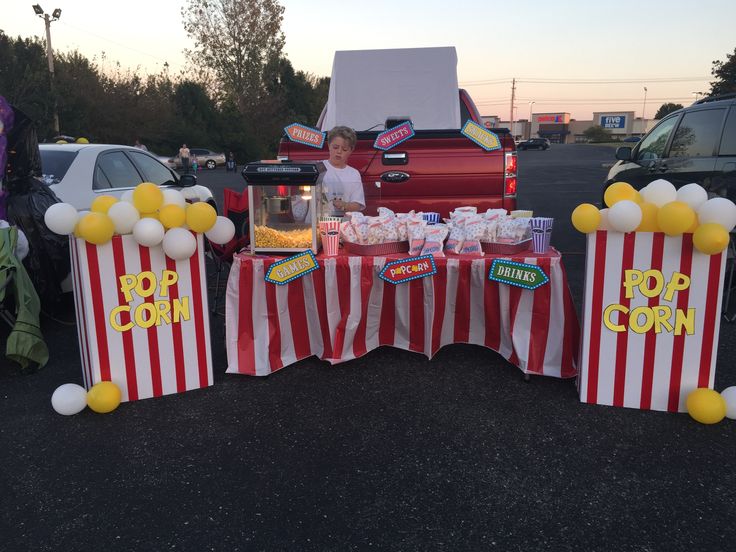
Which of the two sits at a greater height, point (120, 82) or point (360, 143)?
point (120, 82)

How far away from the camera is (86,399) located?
11.2ft

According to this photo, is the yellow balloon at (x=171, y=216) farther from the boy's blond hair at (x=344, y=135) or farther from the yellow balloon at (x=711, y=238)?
the yellow balloon at (x=711, y=238)

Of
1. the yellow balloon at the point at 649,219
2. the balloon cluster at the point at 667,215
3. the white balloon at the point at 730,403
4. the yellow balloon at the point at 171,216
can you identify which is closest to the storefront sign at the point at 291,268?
the yellow balloon at the point at 171,216

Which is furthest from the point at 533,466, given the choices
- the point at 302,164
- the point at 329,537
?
the point at 302,164

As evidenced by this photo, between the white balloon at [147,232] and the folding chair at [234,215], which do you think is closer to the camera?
the white balloon at [147,232]

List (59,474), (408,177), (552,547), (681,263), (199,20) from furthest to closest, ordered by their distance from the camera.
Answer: (199,20)
(408,177)
(681,263)
(59,474)
(552,547)

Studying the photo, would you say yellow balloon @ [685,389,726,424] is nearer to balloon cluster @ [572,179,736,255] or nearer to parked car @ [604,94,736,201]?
balloon cluster @ [572,179,736,255]

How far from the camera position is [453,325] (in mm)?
4023

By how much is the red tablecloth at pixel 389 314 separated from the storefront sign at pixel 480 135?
1.61 meters

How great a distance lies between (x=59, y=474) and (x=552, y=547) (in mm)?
2292

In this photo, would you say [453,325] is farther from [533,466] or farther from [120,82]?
[120,82]

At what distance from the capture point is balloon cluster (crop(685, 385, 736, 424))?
10.2 ft

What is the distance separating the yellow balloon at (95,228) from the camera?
3.22 metres

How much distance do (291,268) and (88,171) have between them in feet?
9.55
